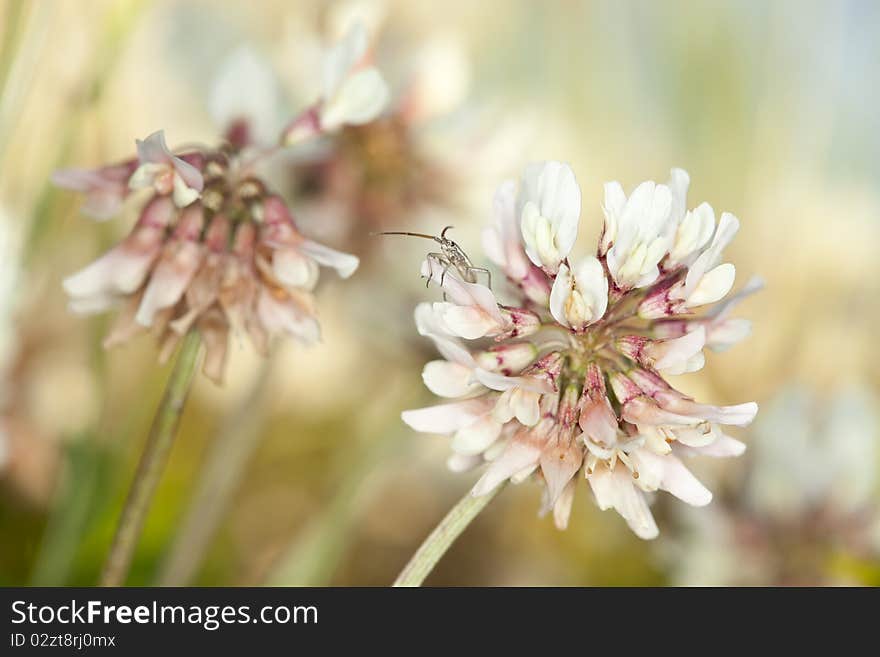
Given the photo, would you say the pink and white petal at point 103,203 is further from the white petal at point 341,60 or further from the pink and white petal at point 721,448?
the pink and white petal at point 721,448

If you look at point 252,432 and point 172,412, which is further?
point 252,432

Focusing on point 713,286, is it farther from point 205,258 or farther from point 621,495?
point 205,258

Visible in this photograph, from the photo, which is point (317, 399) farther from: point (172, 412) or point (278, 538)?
point (172, 412)

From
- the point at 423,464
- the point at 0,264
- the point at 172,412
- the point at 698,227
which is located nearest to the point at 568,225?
the point at 698,227

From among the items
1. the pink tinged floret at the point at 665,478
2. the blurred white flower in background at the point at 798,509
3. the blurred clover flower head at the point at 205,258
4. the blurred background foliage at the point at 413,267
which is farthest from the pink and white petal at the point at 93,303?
the blurred white flower in background at the point at 798,509

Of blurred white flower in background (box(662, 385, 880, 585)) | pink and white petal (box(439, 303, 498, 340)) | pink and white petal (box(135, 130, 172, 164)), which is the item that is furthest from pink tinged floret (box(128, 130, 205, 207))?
blurred white flower in background (box(662, 385, 880, 585))

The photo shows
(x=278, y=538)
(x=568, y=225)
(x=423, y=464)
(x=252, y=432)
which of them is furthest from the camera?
(x=423, y=464)
